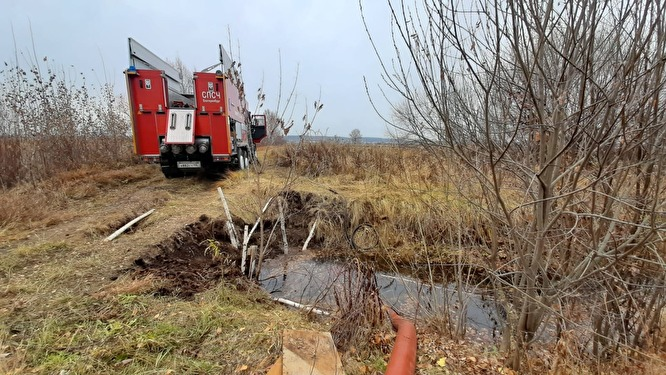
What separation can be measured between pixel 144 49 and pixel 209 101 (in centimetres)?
269

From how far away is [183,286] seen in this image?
3711 mm

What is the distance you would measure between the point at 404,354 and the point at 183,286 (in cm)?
256

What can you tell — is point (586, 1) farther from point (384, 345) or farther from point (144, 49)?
point (144, 49)

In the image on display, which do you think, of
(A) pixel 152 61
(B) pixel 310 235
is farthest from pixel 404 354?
(A) pixel 152 61

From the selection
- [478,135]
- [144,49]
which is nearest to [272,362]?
[478,135]

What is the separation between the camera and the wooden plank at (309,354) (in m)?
2.13

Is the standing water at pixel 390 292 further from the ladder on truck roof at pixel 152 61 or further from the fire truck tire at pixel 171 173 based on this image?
the fire truck tire at pixel 171 173

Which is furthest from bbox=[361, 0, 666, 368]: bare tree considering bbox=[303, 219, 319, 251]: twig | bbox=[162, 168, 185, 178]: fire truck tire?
bbox=[162, 168, 185, 178]: fire truck tire

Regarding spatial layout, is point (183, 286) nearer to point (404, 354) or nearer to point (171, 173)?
point (404, 354)

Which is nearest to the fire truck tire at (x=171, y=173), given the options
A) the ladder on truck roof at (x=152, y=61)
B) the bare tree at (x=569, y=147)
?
the ladder on truck roof at (x=152, y=61)

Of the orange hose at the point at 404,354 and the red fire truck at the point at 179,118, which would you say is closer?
the orange hose at the point at 404,354

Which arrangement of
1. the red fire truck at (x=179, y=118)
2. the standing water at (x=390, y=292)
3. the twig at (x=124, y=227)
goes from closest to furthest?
the standing water at (x=390, y=292) → the twig at (x=124, y=227) → the red fire truck at (x=179, y=118)

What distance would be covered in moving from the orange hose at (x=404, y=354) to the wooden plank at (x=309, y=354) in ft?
1.22

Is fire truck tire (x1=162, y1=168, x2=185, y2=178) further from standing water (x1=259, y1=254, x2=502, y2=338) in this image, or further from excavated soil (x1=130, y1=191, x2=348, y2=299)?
standing water (x1=259, y1=254, x2=502, y2=338)
